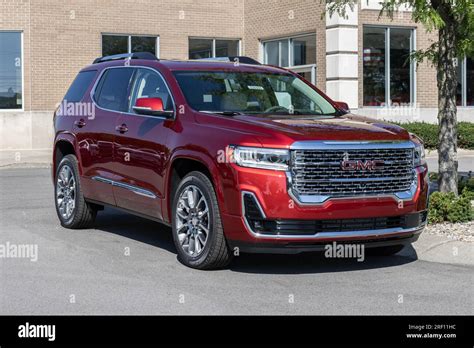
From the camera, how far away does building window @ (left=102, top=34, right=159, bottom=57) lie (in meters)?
26.0

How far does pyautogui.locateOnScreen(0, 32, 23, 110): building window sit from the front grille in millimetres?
19161

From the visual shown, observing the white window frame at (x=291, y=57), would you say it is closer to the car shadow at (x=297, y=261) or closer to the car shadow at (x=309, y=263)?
the car shadow at (x=297, y=261)

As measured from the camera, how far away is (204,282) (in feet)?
24.1

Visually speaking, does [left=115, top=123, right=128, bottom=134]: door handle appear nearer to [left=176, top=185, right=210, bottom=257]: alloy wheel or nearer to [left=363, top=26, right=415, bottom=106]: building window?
[left=176, top=185, right=210, bottom=257]: alloy wheel

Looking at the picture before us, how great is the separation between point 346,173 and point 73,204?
167 inches

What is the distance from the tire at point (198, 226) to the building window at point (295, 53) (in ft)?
55.6

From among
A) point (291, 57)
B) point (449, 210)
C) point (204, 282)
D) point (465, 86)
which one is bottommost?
point (204, 282)

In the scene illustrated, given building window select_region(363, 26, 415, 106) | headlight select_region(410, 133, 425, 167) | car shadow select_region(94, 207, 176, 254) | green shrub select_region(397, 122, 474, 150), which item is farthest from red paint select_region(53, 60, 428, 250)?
building window select_region(363, 26, 415, 106)

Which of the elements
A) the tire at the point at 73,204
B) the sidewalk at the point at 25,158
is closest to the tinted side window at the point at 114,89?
the tire at the point at 73,204

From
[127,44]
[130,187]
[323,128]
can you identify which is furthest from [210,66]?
[127,44]

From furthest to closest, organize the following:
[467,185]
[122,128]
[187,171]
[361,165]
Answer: [467,185], [122,128], [187,171], [361,165]

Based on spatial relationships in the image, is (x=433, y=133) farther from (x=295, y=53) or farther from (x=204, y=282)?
(x=204, y=282)

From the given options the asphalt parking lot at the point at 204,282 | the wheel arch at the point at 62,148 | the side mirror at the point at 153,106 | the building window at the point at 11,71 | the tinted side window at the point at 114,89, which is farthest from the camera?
the building window at the point at 11,71

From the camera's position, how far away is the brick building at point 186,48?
2383 cm
